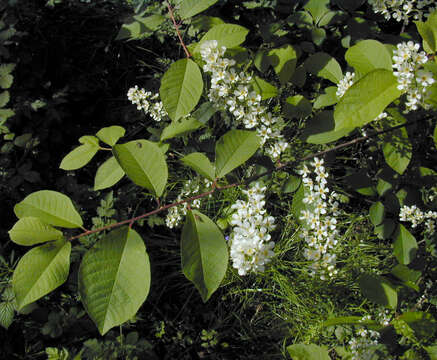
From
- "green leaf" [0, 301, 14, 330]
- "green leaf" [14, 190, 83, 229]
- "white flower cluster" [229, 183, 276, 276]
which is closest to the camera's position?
Result: "green leaf" [14, 190, 83, 229]

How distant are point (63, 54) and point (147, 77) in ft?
1.81

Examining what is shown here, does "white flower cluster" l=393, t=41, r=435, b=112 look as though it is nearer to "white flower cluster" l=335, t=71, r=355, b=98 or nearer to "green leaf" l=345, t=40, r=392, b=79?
"green leaf" l=345, t=40, r=392, b=79

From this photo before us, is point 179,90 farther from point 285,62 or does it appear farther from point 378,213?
point 378,213

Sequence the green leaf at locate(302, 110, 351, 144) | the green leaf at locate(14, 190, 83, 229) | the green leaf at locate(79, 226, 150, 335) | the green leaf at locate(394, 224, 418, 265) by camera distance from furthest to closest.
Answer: the green leaf at locate(394, 224, 418, 265)
the green leaf at locate(302, 110, 351, 144)
the green leaf at locate(14, 190, 83, 229)
the green leaf at locate(79, 226, 150, 335)

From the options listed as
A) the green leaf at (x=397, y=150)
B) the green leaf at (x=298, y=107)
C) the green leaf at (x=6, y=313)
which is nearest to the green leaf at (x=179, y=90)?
the green leaf at (x=298, y=107)

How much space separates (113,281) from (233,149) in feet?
1.33

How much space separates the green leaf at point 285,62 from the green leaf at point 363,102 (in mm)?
369

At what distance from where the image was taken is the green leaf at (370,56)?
783 millimetres

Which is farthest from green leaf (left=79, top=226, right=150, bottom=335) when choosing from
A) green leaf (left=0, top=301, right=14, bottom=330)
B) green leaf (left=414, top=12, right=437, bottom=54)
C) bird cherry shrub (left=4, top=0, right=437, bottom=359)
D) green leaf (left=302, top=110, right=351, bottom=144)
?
green leaf (left=0, top=301, right=14, bottom=330)

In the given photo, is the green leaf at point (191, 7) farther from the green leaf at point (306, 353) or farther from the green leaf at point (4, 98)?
the green leaf at point (4, 98)

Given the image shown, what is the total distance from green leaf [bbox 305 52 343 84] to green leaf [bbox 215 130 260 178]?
40 centimetres

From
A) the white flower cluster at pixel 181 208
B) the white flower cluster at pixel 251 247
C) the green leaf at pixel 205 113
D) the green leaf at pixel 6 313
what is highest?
the green leaf at pixel 205 113

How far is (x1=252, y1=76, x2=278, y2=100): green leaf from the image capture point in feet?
3.35

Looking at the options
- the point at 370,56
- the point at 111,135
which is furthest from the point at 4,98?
the point at 370,56
